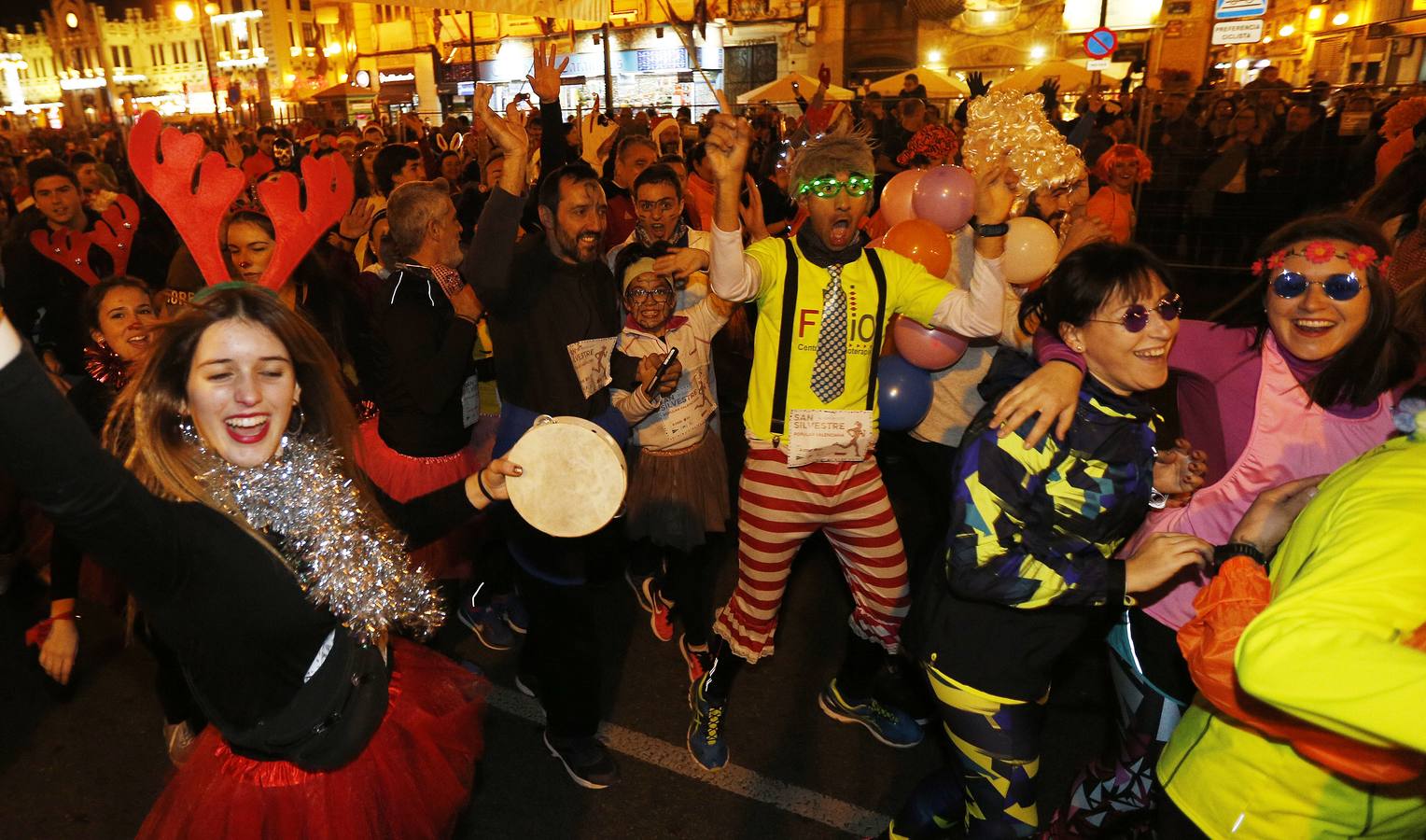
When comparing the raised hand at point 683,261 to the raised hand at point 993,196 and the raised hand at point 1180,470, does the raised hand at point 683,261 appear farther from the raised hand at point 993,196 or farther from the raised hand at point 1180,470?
the raised hand at point 1180,470

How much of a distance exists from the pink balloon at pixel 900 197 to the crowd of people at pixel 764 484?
52 cm

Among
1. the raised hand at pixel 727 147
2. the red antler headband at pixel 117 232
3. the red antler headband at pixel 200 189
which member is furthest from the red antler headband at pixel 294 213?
the red antler headband at pixel 117 232

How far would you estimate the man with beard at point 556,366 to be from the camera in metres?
3.19

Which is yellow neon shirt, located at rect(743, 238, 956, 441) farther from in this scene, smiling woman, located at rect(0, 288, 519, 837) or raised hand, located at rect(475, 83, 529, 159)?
smiling woman, located at rect(0, 288, 519, 837)

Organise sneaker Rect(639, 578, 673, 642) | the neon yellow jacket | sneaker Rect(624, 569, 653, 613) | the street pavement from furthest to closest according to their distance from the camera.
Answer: sneaker Rect(624, 569, 653, 613) < sneaker Rect(639, 578, 673, 642) < the street pavement < the neon yellow jacket

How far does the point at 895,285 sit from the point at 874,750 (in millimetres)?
1889

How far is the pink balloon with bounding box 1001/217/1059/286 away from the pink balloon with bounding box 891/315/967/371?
0.45 m

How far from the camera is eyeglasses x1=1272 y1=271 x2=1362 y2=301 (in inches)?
96.7

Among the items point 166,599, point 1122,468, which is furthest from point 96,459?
point 1122,468

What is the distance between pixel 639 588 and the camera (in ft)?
16.0

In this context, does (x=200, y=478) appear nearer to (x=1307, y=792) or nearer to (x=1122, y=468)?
(x=1122, y=468)

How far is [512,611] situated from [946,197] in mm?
3008

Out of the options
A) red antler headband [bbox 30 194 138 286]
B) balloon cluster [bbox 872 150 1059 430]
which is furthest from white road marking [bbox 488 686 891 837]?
red antler headband [bbox 30 194 138 286]

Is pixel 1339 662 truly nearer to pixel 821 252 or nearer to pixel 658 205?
pixel 821 252
